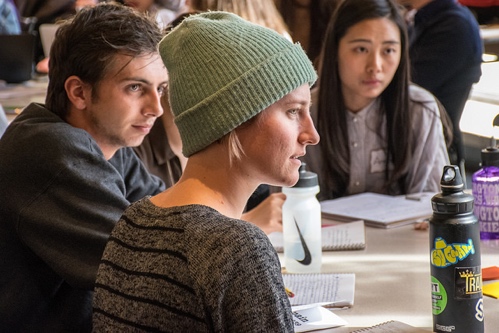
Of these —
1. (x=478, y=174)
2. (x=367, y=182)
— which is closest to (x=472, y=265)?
(x=478, y=174)

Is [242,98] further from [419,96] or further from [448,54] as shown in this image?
[448,54]

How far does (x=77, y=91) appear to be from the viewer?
1802 mm

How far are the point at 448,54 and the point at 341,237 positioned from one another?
1.71 meters

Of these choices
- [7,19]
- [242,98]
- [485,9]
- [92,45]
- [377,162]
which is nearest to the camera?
[242,98]

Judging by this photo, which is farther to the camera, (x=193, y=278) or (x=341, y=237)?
(x=341, y=237)

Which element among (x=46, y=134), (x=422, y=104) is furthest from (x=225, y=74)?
(x=422, y=104)

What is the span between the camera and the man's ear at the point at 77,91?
5.89 feet

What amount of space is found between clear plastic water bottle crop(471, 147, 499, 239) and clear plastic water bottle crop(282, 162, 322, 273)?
45cm

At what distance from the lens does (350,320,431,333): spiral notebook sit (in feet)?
4.56

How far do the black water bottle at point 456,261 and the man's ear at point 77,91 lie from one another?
81 cm

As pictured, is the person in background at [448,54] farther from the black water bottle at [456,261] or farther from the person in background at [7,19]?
the person in background at [7,19]

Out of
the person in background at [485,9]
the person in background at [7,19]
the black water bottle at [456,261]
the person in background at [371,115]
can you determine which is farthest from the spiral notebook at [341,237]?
the person in background at [485,9]

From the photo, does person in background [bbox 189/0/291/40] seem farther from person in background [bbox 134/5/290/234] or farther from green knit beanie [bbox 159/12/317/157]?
green knit beanie [bbox 159/12/317/157]

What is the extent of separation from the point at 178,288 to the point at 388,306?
2.00ft
